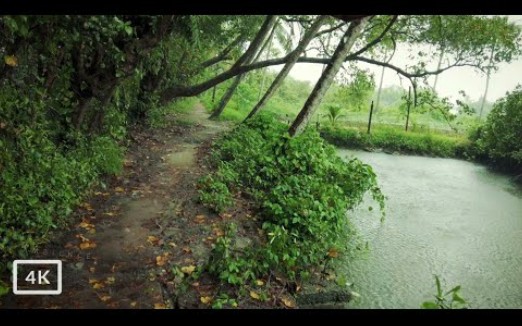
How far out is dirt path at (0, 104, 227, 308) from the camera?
113 inches

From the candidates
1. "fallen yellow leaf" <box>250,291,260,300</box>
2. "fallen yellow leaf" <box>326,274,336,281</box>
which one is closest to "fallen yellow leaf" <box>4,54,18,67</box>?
"fallen yellow leaf" <box>250,291,260,300</box>

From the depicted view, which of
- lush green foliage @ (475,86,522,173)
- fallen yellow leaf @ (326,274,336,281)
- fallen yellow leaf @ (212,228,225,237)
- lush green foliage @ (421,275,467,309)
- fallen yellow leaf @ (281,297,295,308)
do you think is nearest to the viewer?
lush green foliage @ (421,275,467,309)

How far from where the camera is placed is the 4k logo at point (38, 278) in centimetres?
249

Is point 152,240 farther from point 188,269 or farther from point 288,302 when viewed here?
point 288,302

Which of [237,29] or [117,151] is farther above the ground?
[237,29]

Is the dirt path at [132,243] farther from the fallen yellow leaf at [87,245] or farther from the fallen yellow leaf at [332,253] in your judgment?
the fallen yellow leaf at [332,253]

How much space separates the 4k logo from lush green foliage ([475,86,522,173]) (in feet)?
22.7

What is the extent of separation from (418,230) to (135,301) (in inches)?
179

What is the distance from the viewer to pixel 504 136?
8.35 m

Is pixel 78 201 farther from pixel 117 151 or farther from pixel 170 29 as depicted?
pixel 170 29

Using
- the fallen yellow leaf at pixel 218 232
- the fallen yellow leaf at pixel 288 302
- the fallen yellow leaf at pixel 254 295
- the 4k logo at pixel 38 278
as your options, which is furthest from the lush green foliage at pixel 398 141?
the 4k logo at pixel 38 278

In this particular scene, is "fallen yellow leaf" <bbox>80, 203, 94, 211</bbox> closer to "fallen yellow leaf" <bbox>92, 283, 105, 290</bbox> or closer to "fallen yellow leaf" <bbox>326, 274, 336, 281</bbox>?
"fallen yellow leaf" <bbox>92, 283, 105, 290</bbox>

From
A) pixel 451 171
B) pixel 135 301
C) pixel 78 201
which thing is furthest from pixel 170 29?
pixel 451 171
